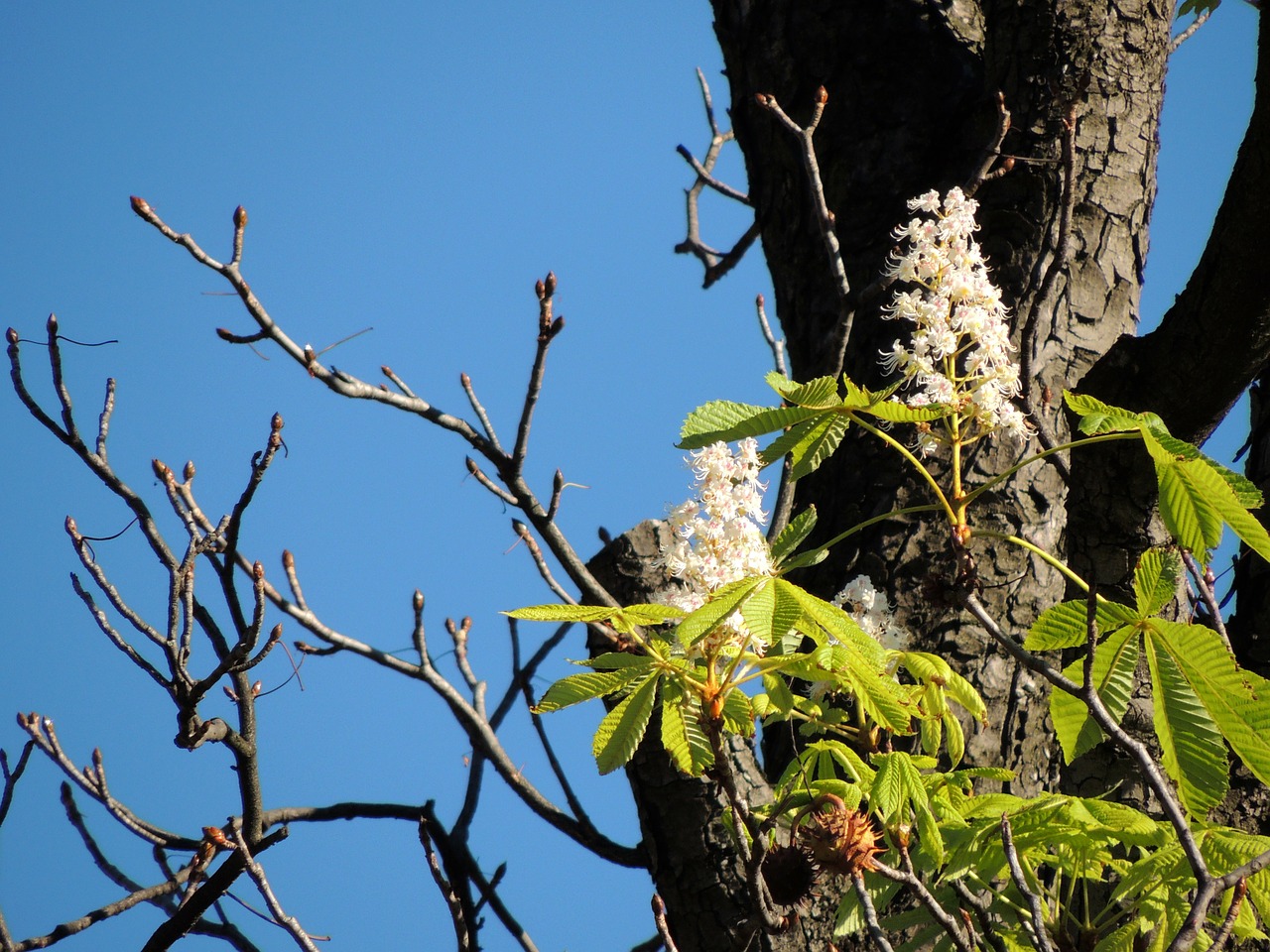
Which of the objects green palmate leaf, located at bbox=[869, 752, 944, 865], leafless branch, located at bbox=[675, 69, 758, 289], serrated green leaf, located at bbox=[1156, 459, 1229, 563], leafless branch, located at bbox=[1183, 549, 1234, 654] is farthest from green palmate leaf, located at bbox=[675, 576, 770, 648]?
leafless branch, located at bbox=[675, 69, 758, 289]

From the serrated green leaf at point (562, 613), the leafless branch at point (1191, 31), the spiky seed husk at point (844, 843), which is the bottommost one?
the spiky seed husk at point (844, 843)

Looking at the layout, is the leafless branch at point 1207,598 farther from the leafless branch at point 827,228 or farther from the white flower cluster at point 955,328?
the leafless branch at point 827,228

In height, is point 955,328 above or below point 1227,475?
above

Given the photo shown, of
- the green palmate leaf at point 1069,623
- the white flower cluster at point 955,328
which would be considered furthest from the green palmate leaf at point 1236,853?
the white flower cluster at point 955,328

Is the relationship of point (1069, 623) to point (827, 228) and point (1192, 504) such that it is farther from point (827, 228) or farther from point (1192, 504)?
point (827, 228)

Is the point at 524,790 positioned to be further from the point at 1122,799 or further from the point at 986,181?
the point at 986,181

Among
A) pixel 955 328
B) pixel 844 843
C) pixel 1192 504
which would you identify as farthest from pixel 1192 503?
pixel 844 843

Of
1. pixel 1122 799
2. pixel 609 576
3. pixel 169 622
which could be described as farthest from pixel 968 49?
pixel 169 622

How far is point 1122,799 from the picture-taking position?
5.95ft

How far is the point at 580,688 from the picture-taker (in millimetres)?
1151

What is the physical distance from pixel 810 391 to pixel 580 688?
39 cm

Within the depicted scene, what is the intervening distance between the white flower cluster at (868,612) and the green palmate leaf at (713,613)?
1.45 feet

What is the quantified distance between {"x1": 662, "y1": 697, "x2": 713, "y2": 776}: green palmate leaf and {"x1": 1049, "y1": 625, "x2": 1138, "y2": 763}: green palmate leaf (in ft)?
1.23

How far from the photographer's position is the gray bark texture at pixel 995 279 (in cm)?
167
